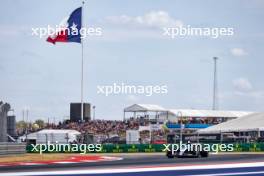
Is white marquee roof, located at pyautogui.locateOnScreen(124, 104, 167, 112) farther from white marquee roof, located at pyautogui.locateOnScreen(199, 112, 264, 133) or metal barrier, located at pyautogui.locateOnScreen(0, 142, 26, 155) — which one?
metal barrier, located at pyautogui.locateOnScreen(0, 142, 26, 155)

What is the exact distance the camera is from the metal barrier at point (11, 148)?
2792cm

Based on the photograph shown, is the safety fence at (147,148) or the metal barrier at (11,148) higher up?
the metal barrier at (11,148)

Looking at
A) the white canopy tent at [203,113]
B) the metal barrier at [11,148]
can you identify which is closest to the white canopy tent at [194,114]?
the white canopy tent at [203,113]

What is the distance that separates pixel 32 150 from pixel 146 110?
19.3 meters

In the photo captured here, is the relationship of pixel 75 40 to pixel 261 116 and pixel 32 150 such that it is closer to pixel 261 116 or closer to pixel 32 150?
pixel 32 150

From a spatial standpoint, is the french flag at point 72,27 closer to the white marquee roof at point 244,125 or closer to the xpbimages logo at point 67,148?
the xpbimages logo at point 67,148

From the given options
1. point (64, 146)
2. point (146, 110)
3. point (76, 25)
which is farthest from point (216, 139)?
point (76, 25)

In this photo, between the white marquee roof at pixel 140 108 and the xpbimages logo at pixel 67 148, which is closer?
the xpbimages logo at pixel 67 148

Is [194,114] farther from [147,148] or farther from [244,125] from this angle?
[147,148]

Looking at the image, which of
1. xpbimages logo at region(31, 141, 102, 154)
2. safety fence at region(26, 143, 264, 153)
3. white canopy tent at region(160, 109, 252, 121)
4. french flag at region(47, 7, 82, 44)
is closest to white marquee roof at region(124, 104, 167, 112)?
white canopy tent at region(160, 109, 252, 121)

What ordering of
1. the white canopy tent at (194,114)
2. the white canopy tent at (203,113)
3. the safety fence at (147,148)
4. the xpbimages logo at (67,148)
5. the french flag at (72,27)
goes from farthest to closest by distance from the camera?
the white canopy tent at (203,113), the white canopy tent at (194,114), the safety fence at (147,148), the xpbimages logo at (67,148), the french flag at (72,27)

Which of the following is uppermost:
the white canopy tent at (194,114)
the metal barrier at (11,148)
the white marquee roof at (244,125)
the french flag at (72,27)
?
the french flag at (72,27)

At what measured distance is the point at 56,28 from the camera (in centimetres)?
2658

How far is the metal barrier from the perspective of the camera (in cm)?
2792
